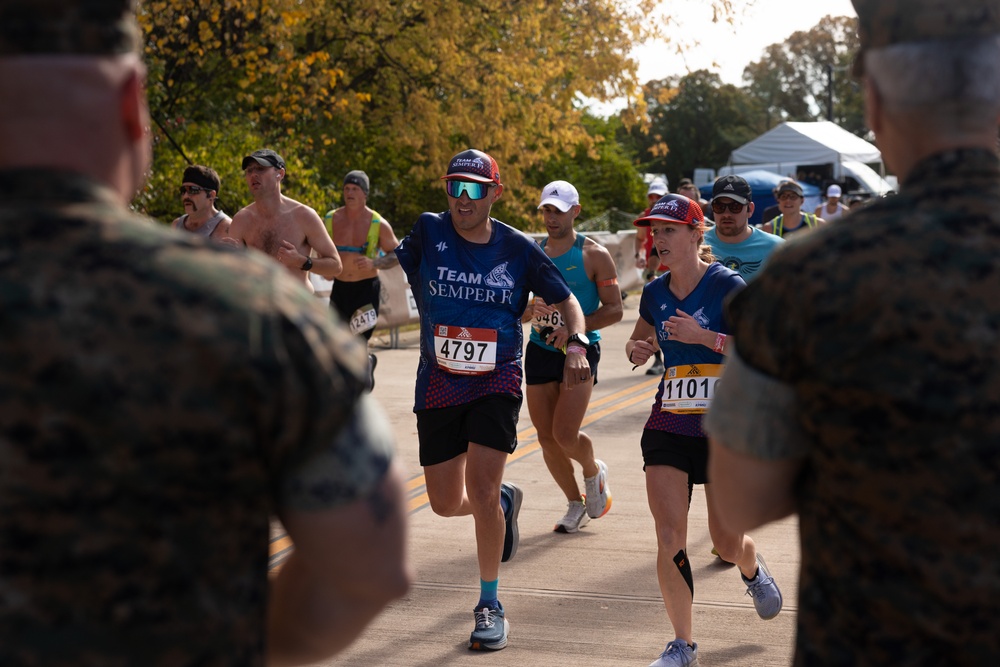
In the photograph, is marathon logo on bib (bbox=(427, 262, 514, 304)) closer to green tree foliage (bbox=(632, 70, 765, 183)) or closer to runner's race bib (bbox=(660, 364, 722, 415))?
runner's race bib (bbox=(660, 364, 722, 415))

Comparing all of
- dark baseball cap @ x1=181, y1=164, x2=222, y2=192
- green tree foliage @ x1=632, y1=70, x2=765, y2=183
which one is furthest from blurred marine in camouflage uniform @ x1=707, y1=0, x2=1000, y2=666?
green tree foliage @ x1=632, y1=70, x2=765, y2=183

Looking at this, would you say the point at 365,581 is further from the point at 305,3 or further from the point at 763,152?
the point at 763,152

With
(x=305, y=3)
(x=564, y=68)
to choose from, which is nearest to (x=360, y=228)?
(x=305, y=3)

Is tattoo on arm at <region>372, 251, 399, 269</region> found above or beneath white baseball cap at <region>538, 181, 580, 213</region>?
beneath

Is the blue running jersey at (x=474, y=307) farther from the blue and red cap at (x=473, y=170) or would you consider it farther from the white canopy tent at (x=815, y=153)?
the white canopy tent at (x=815, y=153)

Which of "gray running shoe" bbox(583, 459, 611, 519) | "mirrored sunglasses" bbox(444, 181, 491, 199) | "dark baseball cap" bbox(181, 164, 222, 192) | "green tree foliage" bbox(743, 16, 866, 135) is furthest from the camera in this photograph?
"green tree foliage" bbox(743, 16, 866, 135)

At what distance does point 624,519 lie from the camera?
25.8 ft

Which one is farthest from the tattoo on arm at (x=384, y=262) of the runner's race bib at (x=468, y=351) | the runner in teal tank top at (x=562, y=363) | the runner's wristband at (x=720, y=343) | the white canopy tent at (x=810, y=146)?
the white canopy tent at (x=810, y=146)

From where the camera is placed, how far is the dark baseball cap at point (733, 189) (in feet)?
25.8

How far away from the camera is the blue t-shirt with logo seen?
7.73m

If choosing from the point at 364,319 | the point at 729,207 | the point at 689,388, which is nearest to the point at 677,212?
the point at 689,388

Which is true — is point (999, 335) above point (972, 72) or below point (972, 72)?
below

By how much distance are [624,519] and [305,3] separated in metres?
13.7

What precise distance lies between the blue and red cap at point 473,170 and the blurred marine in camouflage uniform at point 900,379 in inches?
159
